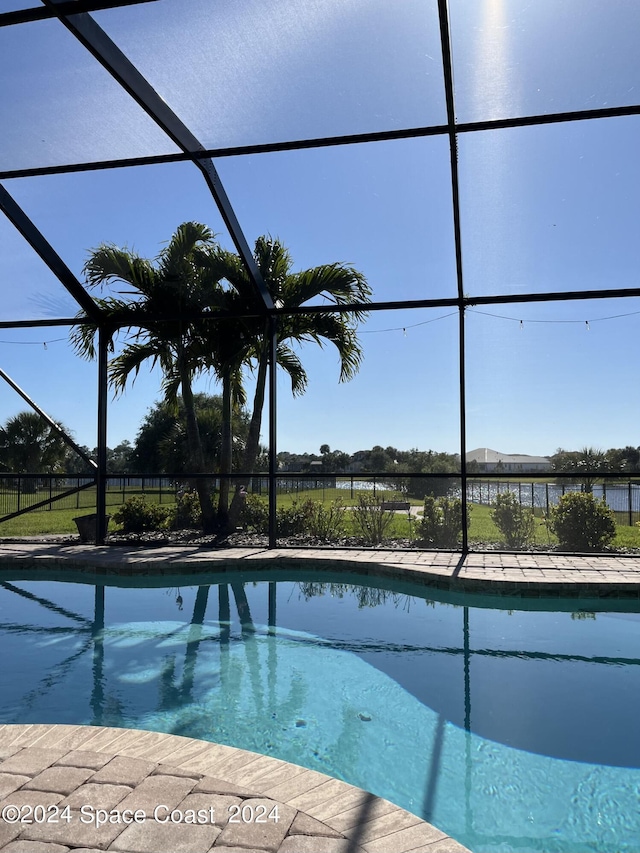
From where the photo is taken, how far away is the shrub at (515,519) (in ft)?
29.0

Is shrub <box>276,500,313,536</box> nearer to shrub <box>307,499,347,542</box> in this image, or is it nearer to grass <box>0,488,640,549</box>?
shrub <box>307,499,347,542</box>

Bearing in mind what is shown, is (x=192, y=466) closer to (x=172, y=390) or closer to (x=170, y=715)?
(x=172, y=390)

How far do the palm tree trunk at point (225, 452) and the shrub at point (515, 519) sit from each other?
3879 millimetres

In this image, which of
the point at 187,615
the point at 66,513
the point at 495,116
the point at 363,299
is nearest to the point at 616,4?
the point at 495,116

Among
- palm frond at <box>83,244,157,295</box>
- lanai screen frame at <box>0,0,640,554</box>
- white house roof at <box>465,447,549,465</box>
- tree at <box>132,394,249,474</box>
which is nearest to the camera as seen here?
lanai screen frame at <box>0,0,640,554</box>

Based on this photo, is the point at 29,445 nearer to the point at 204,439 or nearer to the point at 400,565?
the point at 204,439

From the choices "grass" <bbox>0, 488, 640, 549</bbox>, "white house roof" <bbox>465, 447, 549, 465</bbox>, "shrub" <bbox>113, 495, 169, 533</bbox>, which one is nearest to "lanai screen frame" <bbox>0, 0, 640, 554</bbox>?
"shrub" <bbox>113, 495, 169, 533</bbox>

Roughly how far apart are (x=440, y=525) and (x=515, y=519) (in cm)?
102

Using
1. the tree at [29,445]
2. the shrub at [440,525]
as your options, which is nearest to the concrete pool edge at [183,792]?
the shrub at [440,525]

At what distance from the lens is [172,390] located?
9.77m

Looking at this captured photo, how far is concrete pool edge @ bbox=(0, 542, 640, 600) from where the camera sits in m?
Answer: 6.08

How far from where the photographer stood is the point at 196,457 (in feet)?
31.8

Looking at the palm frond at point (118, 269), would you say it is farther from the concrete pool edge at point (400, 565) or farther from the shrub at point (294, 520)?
the shrub at point (294, 520)

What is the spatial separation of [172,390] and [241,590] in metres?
4.03
